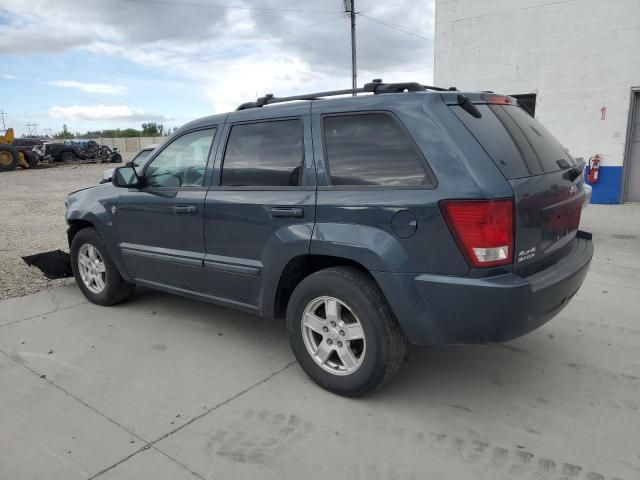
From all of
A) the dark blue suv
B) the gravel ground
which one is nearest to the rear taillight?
the dark blue suv

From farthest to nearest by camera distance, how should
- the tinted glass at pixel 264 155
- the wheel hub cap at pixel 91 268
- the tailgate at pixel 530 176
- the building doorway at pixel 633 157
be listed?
1. the building doorway at pixel 633 157
2. the wheel hub cap at pixel 91 268
3. the tinted glass at pixel 264 155
4. the tailgate at pixel 530 176

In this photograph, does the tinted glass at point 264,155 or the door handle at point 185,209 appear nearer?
the tinted glass at point 264,155

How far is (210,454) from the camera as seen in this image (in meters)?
2.63

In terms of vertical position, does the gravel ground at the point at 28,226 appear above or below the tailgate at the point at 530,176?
below

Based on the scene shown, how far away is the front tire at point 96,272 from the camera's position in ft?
15.4

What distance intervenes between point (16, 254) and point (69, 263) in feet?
7.67

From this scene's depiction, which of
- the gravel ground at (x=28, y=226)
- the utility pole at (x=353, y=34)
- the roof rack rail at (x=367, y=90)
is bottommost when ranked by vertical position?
the gravel ground at (x=28, y=226)

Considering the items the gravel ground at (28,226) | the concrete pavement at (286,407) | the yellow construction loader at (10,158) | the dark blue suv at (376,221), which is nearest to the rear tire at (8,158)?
the yellow construction loader at (10,158)

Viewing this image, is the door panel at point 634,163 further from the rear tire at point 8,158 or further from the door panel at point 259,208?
the rear tire at point 8,158

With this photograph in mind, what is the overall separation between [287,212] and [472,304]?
128cm

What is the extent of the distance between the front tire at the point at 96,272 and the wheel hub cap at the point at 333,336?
238 cm

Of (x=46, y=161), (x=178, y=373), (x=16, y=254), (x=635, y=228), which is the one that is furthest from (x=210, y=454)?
(x=46, y=161)

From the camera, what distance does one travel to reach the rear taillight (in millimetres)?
2520

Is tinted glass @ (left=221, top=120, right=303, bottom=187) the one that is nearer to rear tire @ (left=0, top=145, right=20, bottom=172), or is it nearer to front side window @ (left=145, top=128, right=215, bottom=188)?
front side window @ (left=145, top=128, right=215, bottom=188)
